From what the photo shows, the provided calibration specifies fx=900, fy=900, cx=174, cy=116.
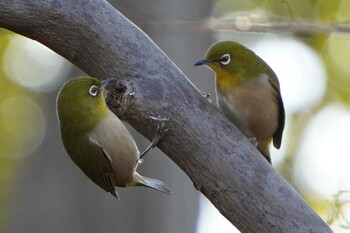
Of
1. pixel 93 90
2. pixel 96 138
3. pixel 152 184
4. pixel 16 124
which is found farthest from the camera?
Result: pixel 16 124

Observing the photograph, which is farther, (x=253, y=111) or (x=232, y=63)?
(x=232, y=63)

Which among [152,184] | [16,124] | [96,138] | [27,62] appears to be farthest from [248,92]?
[16,124]

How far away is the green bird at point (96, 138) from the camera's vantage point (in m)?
3.67

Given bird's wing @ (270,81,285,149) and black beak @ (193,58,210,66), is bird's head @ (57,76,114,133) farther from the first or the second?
bird's wing @ (270,81,285,149)

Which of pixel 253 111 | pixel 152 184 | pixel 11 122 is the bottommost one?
pixel 11 122

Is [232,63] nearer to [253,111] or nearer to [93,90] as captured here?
[253,111]

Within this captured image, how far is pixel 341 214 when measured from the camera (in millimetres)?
4578

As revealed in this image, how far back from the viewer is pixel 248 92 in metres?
4.10

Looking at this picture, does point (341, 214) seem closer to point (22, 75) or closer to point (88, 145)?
point (88, 145)

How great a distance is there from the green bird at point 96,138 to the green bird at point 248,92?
511 millimetres

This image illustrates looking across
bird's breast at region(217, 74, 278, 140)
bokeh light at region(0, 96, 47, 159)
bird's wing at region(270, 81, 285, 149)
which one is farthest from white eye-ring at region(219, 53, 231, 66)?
bokeh light at region(0, 96, 47, 159)

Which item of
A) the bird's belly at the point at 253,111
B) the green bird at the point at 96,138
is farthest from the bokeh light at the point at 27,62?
the green bird at the point at 96,138

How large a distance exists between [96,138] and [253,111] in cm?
73

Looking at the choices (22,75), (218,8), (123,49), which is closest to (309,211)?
(123,49)
